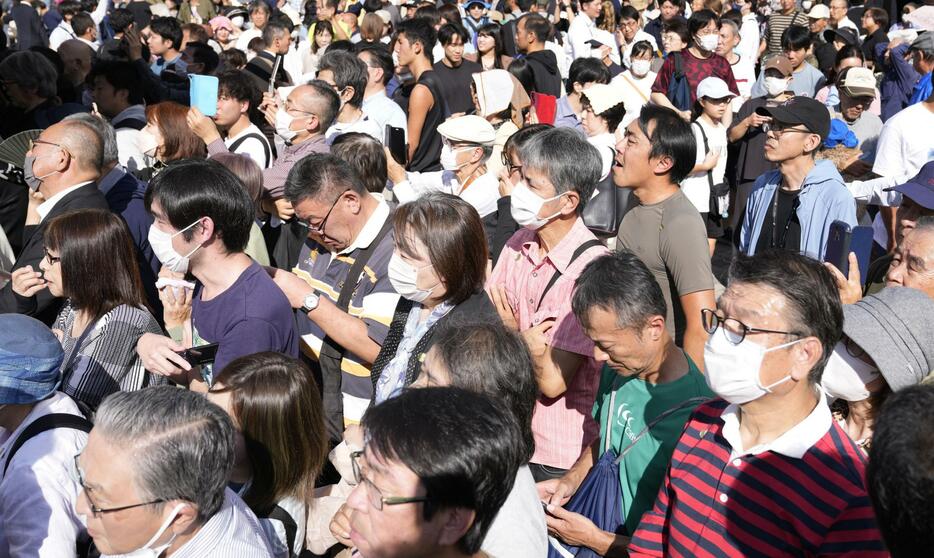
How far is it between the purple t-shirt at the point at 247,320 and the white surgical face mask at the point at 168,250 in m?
0.18

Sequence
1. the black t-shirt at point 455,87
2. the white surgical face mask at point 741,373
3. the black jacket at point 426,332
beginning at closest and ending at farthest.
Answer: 1. the white surgical face mask at point 741,373
2. the black jacket at point 426,332
3. the black t-shirt at point 455,87

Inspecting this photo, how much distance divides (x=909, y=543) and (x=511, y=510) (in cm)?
101

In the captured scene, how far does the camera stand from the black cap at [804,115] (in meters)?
4.93

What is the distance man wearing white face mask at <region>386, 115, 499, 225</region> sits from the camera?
215 inches

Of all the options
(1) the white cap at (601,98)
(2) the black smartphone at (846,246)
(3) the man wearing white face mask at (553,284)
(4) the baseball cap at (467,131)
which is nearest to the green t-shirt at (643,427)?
(3) the man wearing white face mask at (553,284)

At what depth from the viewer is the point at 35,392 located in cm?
288

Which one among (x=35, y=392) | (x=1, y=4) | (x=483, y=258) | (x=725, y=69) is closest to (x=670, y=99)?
(x=725, y=69)

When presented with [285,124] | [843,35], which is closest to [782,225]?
[285,124]

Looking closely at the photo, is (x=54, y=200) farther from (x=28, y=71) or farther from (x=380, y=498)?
(x=380, y=498)

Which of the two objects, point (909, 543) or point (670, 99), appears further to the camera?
point (670, 99)

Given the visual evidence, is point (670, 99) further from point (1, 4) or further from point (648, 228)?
point (1, 4)

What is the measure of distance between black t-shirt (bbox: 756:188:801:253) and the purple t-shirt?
2.68 meters

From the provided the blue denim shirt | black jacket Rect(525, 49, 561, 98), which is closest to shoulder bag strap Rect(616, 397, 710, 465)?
the blue denim shirt

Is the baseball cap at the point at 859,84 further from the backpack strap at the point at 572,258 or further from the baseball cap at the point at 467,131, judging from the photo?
the backpack strap at the point at 572,258
